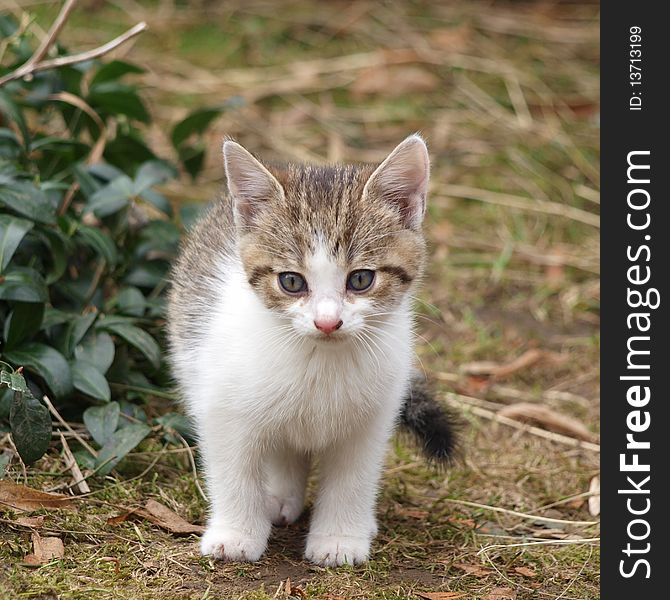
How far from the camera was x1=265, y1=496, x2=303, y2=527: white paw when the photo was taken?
3.76m

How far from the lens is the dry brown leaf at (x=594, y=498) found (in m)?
4.09

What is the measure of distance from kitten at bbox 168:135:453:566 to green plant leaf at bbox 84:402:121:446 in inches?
15.5

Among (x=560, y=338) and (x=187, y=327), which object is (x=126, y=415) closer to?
(x=187, y=327)

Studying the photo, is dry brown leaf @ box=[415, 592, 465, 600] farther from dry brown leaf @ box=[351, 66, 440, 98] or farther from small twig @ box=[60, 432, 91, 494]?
dry brown leaf @ box=[351, 66, 440, 98]

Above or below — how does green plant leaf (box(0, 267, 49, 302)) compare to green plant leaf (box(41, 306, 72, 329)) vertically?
above

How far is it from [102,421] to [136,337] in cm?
42

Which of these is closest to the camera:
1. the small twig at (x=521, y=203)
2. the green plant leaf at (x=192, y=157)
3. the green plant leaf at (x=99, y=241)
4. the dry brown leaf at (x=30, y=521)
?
the dry brown leaf at (x=30, y=521)

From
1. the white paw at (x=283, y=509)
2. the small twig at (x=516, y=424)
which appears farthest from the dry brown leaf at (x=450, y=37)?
the white paw at (x=283, y=509)

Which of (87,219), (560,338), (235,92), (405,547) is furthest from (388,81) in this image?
(405,547)

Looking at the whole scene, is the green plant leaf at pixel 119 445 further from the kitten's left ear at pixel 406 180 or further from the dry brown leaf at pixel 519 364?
the dry brown leaf at pixel 519 364

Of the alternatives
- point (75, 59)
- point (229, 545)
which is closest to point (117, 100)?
point (75, 59)

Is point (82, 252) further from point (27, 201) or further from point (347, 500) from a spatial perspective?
point (347, 500)

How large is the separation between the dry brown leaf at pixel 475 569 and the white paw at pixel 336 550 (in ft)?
1.06

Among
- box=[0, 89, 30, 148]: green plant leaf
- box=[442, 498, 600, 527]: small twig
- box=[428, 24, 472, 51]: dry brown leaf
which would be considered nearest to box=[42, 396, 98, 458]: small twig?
box=[0, 89, 30, 148]: green plant leaf
